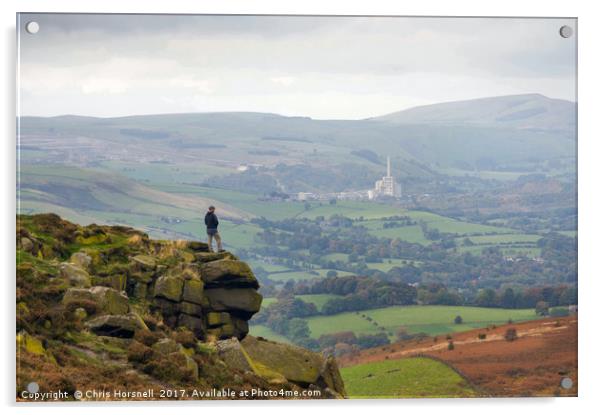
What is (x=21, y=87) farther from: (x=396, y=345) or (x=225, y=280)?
(x=396, y=345)

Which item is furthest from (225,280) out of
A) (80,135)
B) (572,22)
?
(572,22)

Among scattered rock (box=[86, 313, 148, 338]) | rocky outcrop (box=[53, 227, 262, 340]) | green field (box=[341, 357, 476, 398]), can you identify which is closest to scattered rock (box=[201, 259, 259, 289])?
rocky outcrop (box=[53, 227, 262, 340])

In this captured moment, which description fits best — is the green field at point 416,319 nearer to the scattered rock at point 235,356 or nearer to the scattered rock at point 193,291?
the scattered rock at point 235,356

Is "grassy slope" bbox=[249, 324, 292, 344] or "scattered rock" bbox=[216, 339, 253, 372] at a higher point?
"grassy slope" bbox=[249, 324, 292, 344]

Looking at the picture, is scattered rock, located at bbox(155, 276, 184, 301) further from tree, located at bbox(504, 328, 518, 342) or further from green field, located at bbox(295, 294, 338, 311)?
tree, located at bbox(504, 328, 518, 342)

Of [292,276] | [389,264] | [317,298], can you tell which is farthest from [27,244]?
[389,264]

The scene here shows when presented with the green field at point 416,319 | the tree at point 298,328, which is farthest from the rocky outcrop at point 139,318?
the green field at point 416,319
